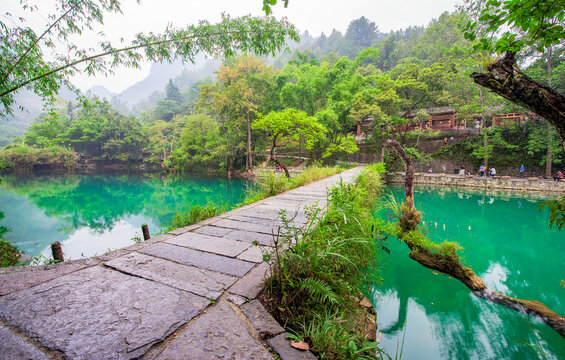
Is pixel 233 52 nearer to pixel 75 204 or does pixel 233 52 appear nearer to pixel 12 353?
pixel 12 353

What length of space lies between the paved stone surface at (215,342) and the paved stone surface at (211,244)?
75 cm

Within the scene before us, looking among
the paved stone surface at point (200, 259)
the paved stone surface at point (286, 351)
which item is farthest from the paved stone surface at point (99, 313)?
the paved stone surface at point (286, 351)

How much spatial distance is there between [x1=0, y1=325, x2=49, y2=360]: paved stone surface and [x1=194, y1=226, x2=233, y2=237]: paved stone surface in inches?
57.0

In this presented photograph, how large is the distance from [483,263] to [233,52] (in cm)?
632

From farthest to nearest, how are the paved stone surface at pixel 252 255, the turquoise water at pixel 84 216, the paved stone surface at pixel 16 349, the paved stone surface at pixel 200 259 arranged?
the turquoise water at pixel 84 216 → the paved stone surface at pixel 252 255 → the paved stone surface at pixel 200 259 → the paved stone surface at pixel 16 349

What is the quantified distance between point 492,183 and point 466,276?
1223cm

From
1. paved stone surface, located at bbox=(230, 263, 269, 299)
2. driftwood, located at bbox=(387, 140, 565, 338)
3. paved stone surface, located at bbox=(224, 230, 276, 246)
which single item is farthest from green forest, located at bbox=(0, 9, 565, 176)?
paved stone surface, located at bbox=(230, 263, 269, 299)

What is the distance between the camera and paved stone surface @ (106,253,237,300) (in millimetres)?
1306

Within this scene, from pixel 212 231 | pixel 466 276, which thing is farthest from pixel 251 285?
pixel 466 276

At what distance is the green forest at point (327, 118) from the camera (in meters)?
12.2

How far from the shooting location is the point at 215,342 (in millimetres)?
925

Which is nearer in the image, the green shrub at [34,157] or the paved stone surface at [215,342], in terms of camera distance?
the paved stone surface at [215,342]

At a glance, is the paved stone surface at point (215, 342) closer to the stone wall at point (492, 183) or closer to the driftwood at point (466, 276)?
the driftwood at point (466, 276)

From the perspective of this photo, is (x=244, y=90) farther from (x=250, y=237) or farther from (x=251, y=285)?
(x=251, y=285)
